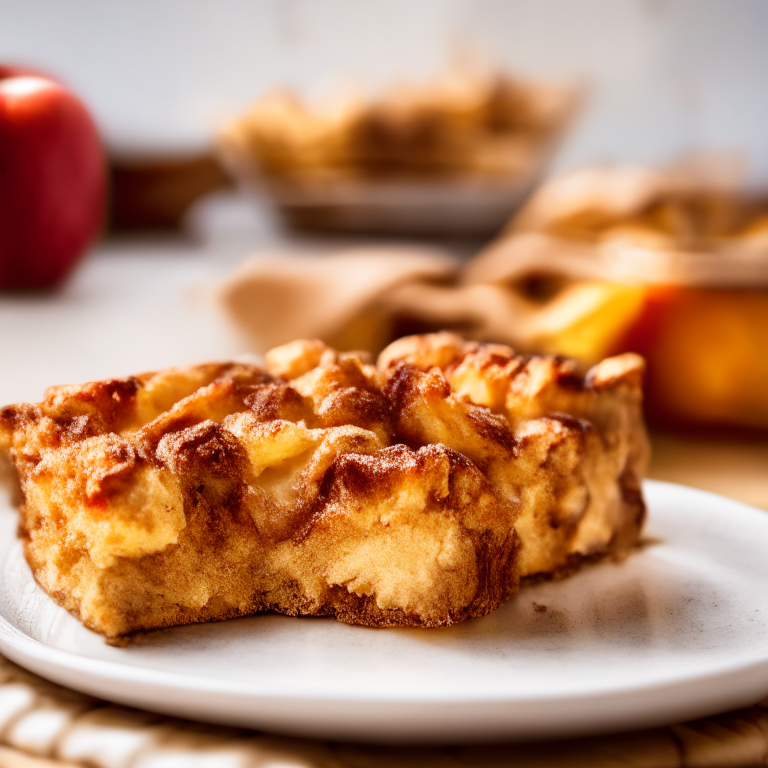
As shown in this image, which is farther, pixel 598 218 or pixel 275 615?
pixel 598 218

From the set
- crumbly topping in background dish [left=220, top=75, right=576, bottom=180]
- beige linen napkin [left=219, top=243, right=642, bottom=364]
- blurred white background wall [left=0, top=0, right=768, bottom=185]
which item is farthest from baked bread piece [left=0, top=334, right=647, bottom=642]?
blurred white background wall [left=0, top=0, right=768, bottom=185]

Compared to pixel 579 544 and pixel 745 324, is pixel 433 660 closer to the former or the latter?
pixel 579 544

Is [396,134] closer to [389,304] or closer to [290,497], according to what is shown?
[389,304]

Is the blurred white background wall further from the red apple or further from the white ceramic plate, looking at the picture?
the white ceramic plate

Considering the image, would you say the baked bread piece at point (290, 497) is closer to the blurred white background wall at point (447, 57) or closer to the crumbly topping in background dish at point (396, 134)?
the crumbly topping in background dish at point (396, 134)

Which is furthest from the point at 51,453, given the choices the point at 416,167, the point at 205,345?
the point at 416,167

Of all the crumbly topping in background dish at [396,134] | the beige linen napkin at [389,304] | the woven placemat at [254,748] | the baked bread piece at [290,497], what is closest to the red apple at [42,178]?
the beige linen napkin at [389,304]
